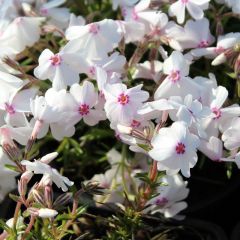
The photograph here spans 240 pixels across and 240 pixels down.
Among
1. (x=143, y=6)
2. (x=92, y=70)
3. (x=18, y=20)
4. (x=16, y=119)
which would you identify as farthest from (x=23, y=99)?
(x=143, y=6)

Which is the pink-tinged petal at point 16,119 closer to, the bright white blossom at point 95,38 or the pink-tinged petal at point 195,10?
the bright white blossom at point 95,38

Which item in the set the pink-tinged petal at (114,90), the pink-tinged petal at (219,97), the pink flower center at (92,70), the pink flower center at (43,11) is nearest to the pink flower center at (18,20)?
the pink flower center at (43,11)

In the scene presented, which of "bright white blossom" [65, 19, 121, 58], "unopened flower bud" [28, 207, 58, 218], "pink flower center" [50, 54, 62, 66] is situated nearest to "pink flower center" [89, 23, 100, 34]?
"bright white blossom" [65, 19, 121, 58]

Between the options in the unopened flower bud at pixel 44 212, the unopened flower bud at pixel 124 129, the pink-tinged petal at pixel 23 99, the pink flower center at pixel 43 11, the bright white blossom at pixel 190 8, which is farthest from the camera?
the pink flower center at pixel 43 11

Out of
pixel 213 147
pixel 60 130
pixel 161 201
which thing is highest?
pixel 60 130

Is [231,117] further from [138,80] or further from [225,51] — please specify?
[138,80]

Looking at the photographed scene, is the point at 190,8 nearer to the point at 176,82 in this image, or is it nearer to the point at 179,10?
the point at 179,10

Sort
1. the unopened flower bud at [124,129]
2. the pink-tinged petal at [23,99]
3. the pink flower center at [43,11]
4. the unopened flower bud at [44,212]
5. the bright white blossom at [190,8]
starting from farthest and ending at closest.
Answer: the pink flower center at [43,11] < the bright white blossom at [190,8] < the pink-tinged petal at [23,99] < the unopened flower bud at [124,129] < the unopened flower bud at [44,212]

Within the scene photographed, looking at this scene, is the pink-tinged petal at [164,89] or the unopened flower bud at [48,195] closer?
the unopened flower bud at [48,195]
